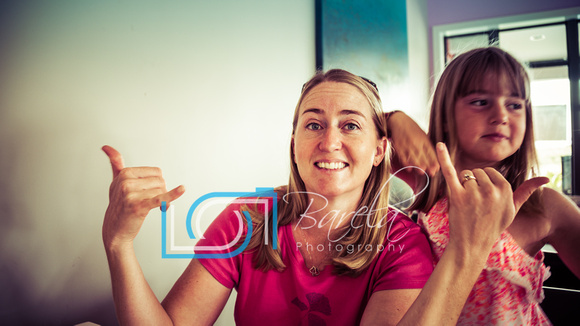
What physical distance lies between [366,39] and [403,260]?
1.33 m

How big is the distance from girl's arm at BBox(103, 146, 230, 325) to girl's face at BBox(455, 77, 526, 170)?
51 cm

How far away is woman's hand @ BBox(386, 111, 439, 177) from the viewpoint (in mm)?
704

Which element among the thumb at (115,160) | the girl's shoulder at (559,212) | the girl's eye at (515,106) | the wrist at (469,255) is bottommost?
the wrist at (469,255)

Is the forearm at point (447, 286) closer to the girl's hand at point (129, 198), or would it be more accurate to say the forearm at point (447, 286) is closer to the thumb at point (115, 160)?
the girl's hand at point (129, 198)

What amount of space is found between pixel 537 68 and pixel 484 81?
88.8 inches

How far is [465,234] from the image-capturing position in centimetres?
52

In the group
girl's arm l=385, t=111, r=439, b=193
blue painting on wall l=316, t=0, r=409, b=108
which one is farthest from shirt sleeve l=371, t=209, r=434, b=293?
blue painting on wall l=316, t=0, r=409, b=108

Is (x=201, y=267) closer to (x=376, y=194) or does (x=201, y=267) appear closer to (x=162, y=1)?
(x=376, y=194)

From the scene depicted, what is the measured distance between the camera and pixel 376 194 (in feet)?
2.58

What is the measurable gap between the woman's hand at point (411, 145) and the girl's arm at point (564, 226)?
0.65 ft

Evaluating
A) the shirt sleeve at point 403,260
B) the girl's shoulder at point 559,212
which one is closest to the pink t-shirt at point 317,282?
the shirt sleeve at point 403,260

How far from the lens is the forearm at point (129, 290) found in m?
0.57

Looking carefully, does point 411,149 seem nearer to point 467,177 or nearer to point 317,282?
point 467,177

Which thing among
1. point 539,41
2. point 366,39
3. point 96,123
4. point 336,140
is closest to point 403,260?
point 336,140
